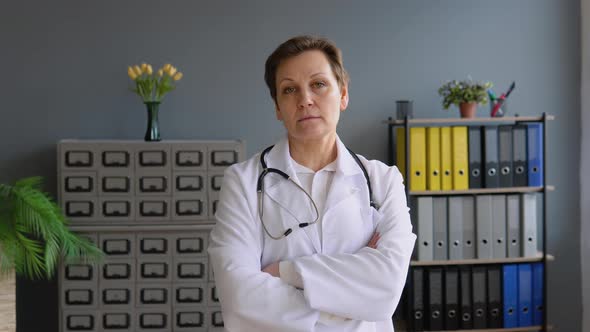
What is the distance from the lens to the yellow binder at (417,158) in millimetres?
3967

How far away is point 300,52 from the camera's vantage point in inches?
69.0

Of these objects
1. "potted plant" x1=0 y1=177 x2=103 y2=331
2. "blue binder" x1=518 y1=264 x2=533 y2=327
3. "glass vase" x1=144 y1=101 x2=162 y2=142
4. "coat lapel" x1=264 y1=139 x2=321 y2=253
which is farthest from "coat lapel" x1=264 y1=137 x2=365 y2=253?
"blue binder" x1=518 y1=264 x2=533 y2=327

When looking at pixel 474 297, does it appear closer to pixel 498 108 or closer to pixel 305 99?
pixel 498 108

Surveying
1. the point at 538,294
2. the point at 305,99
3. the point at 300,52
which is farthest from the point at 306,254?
the point at 538,294

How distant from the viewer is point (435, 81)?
4410 millimetres

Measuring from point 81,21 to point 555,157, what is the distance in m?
3.15

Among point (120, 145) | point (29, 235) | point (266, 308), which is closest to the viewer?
point (266, 308)

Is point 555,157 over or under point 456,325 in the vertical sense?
over

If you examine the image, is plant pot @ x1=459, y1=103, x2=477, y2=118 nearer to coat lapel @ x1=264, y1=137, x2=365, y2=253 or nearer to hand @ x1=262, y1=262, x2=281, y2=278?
coat lapel @ x1=264, y1=137, x2=365, y2=253

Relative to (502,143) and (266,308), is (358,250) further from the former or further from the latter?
(502,143)

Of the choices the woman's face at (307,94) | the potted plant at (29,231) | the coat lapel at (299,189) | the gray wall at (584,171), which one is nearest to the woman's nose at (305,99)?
the woman's face at (307,94)

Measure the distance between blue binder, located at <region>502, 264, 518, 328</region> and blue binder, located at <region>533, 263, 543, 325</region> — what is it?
0.12 metres

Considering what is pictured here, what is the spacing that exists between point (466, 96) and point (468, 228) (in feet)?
2.58

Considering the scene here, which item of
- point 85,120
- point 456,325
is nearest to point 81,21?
point 85,120
